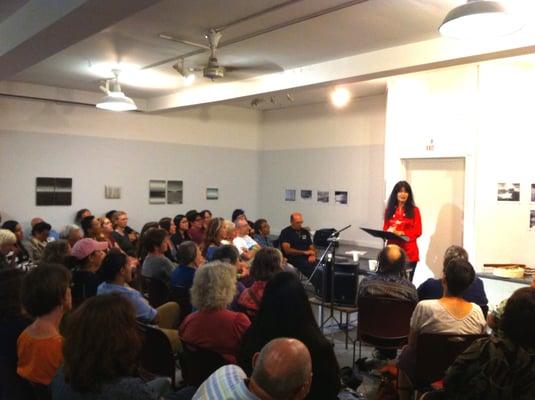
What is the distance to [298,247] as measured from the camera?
24.0ft

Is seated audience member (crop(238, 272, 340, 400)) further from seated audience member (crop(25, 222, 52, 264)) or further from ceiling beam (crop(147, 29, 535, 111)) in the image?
seated audience member (crop(25, 222, 52, 264))

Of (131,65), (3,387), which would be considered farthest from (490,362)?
(131,65)

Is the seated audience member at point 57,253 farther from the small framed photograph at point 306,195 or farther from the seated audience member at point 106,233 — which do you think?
the small framed photograph at point 306,195

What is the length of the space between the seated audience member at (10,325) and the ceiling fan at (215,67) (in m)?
3.06

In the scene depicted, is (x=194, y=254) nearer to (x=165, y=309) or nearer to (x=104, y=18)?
(x=165, y=309)

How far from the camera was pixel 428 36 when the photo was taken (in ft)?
15.2

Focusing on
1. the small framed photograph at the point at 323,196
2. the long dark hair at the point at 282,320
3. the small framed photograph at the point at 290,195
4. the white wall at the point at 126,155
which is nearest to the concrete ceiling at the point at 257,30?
the white wall at the point at 126,155

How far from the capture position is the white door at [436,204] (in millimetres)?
6164

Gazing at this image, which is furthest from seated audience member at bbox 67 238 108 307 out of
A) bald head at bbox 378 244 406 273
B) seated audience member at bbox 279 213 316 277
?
seated audience member at bbox 279 213 316 277

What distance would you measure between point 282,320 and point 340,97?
6549mm

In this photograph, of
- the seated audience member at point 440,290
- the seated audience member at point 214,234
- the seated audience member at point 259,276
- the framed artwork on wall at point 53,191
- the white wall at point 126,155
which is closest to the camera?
the seated audience member at point 259,276

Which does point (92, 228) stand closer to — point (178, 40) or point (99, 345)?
point (178, 40)

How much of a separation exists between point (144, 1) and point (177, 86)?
4421 mm

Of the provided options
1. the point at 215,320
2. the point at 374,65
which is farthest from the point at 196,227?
the point at 215,320
